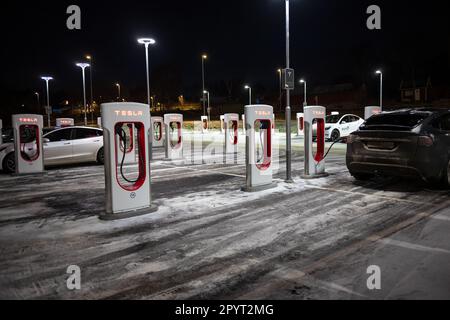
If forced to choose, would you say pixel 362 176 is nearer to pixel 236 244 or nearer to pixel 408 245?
pixel 408 245

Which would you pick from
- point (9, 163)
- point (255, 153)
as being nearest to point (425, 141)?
point (255, 153)

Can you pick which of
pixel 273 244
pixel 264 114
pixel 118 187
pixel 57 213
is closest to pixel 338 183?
pixel 264 114

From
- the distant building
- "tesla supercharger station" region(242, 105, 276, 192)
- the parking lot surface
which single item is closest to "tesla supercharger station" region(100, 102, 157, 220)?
the parking lot surface

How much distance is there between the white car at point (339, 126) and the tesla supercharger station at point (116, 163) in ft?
52.9

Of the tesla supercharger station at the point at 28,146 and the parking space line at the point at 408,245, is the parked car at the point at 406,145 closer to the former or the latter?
the parking space line at the point at 408,245

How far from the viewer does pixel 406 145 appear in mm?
7719

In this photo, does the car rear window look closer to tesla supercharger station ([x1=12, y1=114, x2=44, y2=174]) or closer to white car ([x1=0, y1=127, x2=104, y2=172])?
white car ([x1=0, y1=127, x2=104, y2=172])

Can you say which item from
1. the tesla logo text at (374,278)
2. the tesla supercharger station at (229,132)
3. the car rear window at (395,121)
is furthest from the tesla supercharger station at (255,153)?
the tesla supercharger station at (229,132)

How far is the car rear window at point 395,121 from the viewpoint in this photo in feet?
26.5

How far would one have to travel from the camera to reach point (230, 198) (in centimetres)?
822

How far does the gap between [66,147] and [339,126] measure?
574 inches
